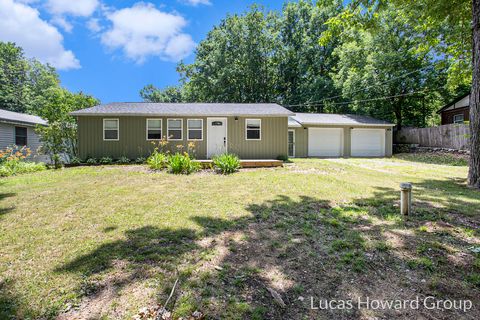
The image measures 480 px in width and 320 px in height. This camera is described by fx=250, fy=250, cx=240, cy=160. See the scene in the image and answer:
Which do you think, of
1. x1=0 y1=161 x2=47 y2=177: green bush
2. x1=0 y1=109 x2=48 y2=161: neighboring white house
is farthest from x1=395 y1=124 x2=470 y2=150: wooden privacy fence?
x1=0 y1=109 x2=48 y2=161: neighboring white house

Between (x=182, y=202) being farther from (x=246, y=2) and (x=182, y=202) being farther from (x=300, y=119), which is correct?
(x=246, y=2)

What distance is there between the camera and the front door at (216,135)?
42.3 feet

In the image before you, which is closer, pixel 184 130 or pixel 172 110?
pixel 184 130

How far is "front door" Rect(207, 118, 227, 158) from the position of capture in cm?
1289

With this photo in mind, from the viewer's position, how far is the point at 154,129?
508 inches

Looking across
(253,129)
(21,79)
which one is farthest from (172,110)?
(21,79)

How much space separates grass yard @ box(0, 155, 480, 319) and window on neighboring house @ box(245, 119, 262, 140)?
295 inches

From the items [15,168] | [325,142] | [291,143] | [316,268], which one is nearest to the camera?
[316,268]

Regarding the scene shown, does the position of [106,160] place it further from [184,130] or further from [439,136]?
[439,136]

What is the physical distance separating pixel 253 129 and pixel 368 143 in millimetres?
10089

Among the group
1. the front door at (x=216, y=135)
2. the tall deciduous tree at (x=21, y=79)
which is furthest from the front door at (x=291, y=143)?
the tall deciduous tree at (x=21, y=79)

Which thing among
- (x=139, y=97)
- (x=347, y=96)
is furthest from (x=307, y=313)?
(x=139, y=97)

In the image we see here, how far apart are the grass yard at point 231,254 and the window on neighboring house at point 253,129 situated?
7.49 m

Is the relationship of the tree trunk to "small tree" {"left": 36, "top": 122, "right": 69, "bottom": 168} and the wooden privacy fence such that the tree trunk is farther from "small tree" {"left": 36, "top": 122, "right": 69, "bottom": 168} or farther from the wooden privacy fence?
"small tree" {"left": 36, "top": 122, "right": 69, "bottom": 168}
